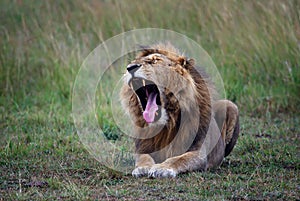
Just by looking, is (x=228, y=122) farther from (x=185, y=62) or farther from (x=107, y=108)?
(x=107, y=108)

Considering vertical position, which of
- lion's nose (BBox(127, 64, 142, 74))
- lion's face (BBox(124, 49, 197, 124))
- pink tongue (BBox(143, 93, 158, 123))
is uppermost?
lion's nose (BBox(127, 64, 142, 74))

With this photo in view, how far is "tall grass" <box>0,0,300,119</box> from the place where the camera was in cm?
836

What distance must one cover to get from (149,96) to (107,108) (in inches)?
102

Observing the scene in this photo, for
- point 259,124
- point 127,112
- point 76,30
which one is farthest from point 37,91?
point 127,112

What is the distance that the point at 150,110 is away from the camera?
16.8ft

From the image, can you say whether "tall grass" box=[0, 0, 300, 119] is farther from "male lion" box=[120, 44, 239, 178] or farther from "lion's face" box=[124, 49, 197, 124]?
"lion's face" box=[124, 49, 197, 124]

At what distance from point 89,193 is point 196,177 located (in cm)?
92

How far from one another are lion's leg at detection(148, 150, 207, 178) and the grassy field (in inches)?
3.8

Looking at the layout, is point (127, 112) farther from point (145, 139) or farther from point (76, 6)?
point (76, 6)

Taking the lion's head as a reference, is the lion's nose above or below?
above

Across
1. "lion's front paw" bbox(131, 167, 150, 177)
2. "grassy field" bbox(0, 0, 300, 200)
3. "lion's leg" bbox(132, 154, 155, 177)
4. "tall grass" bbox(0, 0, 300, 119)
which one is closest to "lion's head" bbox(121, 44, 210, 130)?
"lion's leg" bbox(132, 154, 155, 177)

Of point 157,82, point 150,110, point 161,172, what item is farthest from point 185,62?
point 161,172

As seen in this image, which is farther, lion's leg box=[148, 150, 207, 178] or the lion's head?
the lion's head

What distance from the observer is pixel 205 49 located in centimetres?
930
